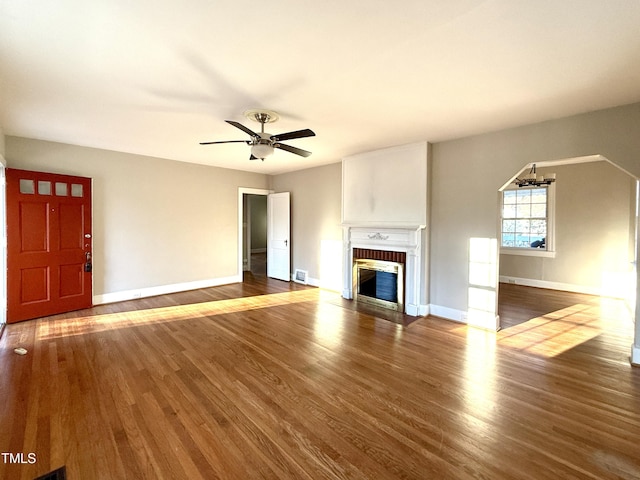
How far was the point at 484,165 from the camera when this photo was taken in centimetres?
394

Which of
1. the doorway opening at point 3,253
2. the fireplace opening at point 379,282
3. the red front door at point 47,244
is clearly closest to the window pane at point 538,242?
the fireplace opening at point 379,282

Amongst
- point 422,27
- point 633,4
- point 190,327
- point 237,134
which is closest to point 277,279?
point 190,327

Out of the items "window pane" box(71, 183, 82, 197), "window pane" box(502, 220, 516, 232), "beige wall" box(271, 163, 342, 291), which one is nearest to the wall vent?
"beige wall" box(271, 163, 342, 291)

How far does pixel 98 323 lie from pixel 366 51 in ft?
15.1

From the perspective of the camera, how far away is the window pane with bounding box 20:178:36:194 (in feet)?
13.3

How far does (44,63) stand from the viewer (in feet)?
7.52

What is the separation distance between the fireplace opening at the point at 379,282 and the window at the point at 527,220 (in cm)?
393

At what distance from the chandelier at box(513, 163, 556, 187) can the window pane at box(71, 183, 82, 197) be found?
7.94 meters

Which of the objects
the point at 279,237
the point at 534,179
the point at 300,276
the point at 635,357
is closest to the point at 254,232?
the point at 279,237

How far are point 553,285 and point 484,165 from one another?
4147mm

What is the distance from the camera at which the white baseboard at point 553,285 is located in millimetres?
5824

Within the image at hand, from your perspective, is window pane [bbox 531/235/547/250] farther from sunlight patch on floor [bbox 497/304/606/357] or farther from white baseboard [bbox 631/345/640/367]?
white baseboard [bbox 631/345/640/367]

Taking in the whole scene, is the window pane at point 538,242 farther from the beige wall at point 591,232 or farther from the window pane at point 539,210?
the window pane at point 539,210

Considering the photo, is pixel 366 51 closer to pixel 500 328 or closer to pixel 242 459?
pixel 242 459
